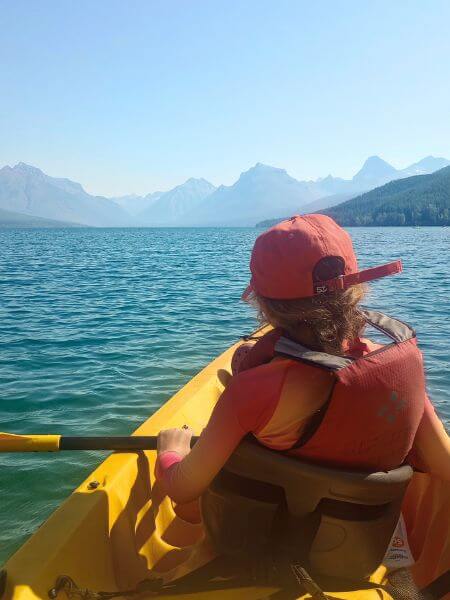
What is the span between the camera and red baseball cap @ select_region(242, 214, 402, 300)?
1779 millimetres

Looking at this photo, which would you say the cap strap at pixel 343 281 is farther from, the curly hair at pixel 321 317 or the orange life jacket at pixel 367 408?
the orange life jacket at pixel 367 408

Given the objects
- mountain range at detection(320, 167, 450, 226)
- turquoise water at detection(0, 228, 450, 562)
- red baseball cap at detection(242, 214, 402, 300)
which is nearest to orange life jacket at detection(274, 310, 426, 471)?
red baseball cap at detection(242, 214, 402, 300)

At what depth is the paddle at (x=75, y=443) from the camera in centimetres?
285

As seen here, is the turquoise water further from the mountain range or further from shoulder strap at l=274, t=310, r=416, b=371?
the mountain range

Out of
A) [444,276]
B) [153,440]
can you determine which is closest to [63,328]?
[153,440]

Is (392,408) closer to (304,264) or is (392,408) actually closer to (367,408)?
(367,408)

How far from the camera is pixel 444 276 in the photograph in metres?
21.8

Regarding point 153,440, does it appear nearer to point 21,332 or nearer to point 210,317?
point 21,332

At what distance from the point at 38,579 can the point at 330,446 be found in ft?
3.85

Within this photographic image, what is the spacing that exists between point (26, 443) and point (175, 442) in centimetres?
105

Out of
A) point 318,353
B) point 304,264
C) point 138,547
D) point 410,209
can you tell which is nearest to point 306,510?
point 318,353

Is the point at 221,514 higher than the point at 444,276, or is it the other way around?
the point at 221,514

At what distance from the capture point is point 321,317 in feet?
5.88

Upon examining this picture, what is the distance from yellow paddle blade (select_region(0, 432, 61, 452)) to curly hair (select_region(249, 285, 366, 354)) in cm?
176
